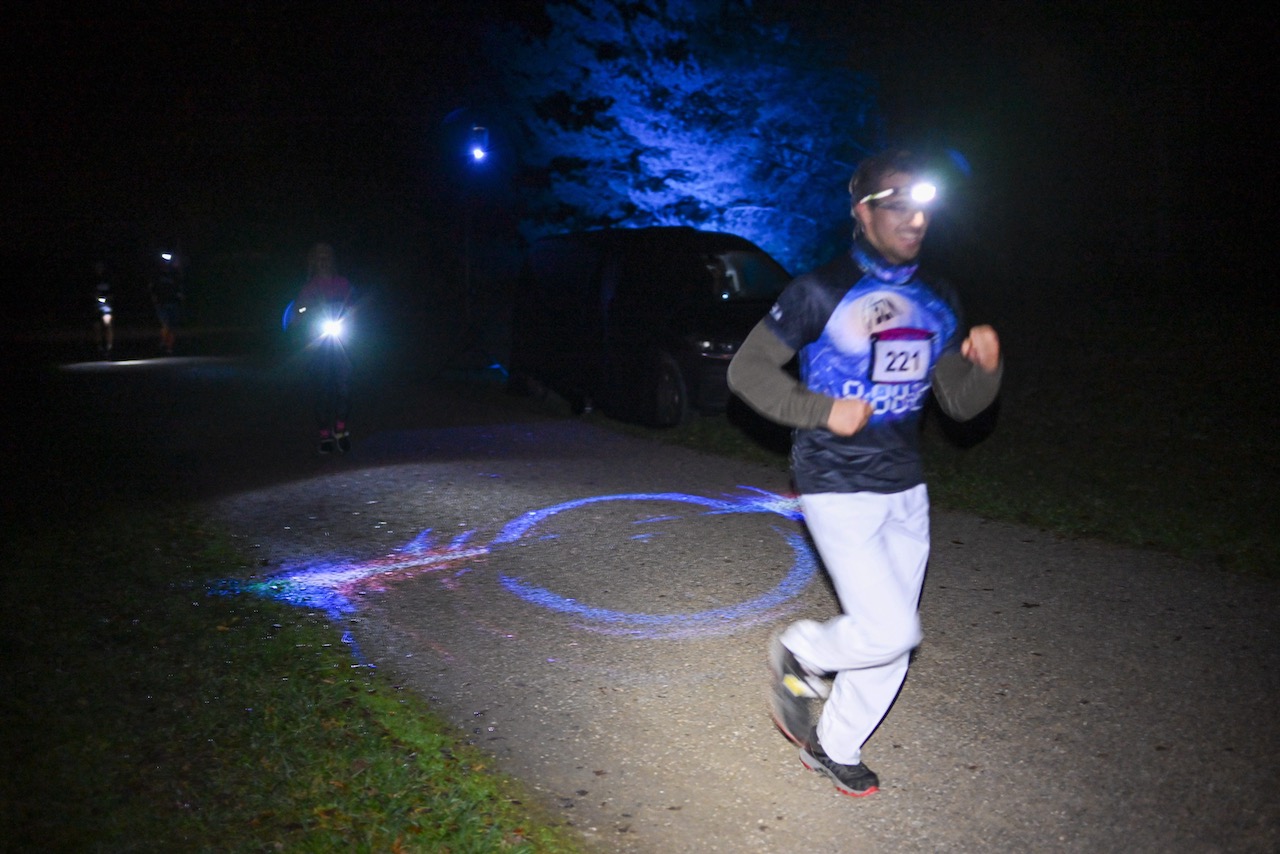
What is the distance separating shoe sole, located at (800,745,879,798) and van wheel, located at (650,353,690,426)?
25.4ft

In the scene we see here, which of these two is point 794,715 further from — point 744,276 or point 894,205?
point 744,276

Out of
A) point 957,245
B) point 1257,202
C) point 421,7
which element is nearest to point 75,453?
point 957,245

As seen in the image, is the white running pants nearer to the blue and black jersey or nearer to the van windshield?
the blue and black jersey

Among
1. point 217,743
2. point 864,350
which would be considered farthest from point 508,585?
point 864,350

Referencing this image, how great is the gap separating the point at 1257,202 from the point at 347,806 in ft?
54.2

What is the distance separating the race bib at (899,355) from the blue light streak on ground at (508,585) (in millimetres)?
2365

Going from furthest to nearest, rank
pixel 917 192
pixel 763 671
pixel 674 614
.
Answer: pixel 674 614 → pixel 763 671 → pixel 917 192

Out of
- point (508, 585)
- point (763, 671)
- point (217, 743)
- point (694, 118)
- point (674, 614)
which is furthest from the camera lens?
point (694, 118)

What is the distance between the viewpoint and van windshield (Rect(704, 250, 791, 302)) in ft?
39.5

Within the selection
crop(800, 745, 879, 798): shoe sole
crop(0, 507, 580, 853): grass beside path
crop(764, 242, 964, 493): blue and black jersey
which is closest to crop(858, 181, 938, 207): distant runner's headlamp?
crop(764, 242, 964, 493): blue and black jersey

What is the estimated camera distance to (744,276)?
12.3 metres

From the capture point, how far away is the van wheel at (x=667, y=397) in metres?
11.8

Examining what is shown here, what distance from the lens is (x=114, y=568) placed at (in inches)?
269

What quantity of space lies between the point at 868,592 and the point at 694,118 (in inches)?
545
